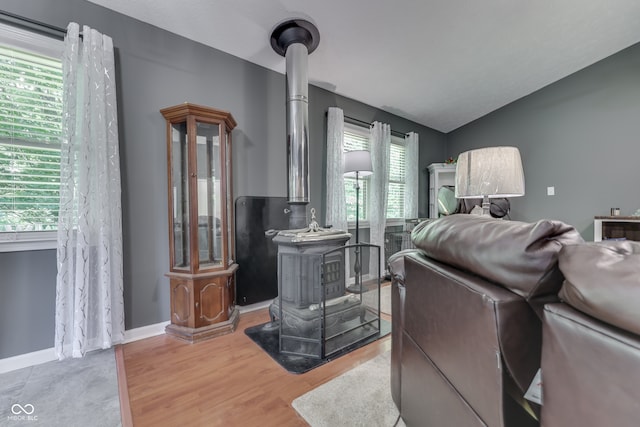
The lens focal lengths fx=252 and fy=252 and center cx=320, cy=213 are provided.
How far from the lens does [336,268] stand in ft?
7.34

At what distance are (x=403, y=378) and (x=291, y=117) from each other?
7.02 ft

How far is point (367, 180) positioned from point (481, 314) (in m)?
3.22

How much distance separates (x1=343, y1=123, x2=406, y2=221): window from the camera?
3586 millimetres

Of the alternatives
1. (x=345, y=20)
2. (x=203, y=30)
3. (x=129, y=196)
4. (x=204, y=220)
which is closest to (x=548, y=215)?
(x=345, y=20)

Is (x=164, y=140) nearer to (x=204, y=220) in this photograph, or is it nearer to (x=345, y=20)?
(x=204, y=220)

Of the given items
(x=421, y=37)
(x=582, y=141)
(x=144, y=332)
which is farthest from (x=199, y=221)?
(x=582, y=141)

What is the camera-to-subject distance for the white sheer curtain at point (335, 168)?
10.4ft

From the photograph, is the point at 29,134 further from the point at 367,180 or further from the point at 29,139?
the point at 367,180

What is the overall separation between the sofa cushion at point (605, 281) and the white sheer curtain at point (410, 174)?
3792mm

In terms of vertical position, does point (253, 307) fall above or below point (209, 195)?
below

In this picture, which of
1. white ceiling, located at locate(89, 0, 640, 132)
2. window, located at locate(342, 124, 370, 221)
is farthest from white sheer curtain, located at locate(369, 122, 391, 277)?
white ceiling, located at locate(89, 0, 640, 132)

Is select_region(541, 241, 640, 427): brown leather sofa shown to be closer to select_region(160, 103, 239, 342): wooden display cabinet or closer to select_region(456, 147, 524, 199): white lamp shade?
select_region(456, 147, 524, 199): white lamp shade

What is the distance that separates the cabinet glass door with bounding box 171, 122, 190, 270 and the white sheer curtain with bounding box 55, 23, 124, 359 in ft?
1.22

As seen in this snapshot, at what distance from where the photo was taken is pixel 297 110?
2338mm
